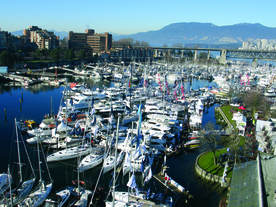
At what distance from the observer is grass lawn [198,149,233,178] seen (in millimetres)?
15414

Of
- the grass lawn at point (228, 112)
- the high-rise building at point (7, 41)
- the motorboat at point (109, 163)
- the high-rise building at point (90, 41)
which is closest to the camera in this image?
the motorboat at point (109, 163)

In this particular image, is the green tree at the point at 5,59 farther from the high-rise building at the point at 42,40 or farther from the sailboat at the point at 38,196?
the sailboat at the point at 38,196

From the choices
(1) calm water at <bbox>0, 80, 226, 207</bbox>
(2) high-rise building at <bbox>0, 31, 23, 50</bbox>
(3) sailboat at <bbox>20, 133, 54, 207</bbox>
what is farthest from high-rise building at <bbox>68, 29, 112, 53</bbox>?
(3) sailboat at <bbox>20, 133, 54, 207</bbox>

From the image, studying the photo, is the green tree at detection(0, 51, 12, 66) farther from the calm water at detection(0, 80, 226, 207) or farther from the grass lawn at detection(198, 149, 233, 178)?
the grass lawn at detection(198, 149, 233, 178)

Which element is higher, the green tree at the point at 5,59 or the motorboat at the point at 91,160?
the green tree at the point at 5,59

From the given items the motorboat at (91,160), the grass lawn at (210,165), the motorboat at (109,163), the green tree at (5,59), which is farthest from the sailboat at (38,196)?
the green tree at (5,59)

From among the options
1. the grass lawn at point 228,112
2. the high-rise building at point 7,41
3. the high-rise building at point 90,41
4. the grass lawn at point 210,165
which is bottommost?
the grass lawn at point 210,165

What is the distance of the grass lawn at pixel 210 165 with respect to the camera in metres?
15.4

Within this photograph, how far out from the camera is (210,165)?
16.2 metres

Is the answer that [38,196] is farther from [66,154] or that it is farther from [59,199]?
[66,154]

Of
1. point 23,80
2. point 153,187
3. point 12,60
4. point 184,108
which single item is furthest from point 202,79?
point 153,187

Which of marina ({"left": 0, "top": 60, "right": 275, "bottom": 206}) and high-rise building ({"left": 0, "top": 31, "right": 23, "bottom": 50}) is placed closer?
marina ({"left": 0, "top": 60, "right": 275, "bottom": 206})

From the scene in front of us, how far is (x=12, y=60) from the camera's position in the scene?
6400cm

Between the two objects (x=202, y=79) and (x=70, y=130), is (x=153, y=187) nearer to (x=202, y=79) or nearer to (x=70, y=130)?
(x=70, y=130)
